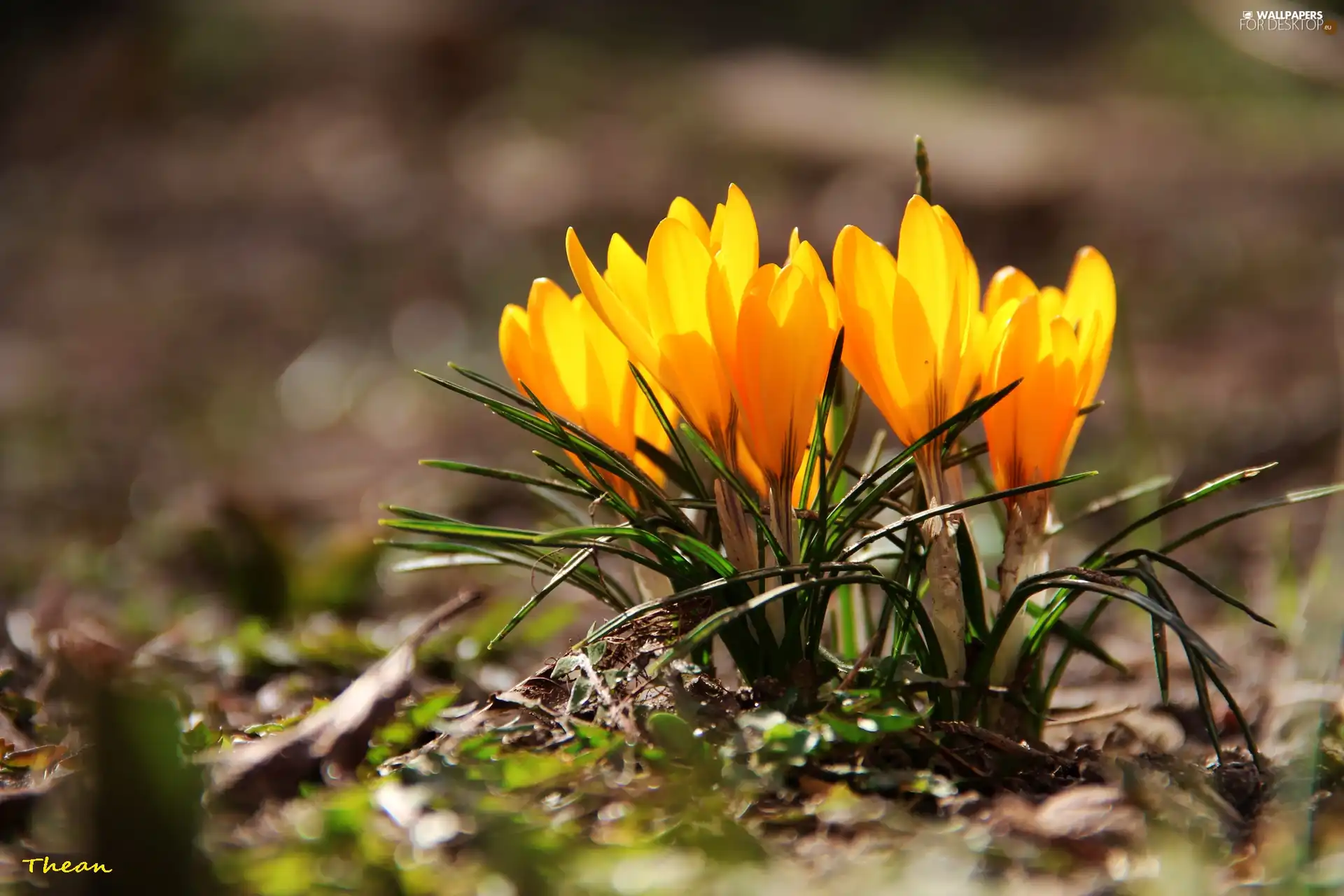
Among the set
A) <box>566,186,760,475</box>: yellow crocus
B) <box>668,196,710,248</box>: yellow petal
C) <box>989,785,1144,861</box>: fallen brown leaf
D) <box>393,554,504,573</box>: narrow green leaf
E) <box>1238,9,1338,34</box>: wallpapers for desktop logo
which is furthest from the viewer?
<box>1238,9,1338,34</box>: wallpapers for desktop logo

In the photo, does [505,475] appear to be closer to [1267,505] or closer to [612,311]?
[612,311]

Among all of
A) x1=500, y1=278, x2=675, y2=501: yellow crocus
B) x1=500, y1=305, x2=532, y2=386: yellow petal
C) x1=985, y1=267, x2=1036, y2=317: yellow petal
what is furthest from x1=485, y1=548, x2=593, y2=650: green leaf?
x1=985, y1=267, x2=1036, y2=317: yellow petal

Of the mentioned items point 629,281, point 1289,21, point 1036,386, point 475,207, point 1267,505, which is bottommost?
point 1267,505

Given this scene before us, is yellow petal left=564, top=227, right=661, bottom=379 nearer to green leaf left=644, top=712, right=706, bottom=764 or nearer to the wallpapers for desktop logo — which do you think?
green leaf left=644, top=712, right=706, bottom=764

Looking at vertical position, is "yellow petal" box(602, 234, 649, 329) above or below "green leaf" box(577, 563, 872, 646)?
above

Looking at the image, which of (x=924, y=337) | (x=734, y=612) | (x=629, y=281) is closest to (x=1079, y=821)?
(x=734, y=612)

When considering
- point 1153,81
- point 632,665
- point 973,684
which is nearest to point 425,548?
point 632,665

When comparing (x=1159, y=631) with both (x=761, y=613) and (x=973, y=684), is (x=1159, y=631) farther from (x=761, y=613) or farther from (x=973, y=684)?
(x=761, y=613)
